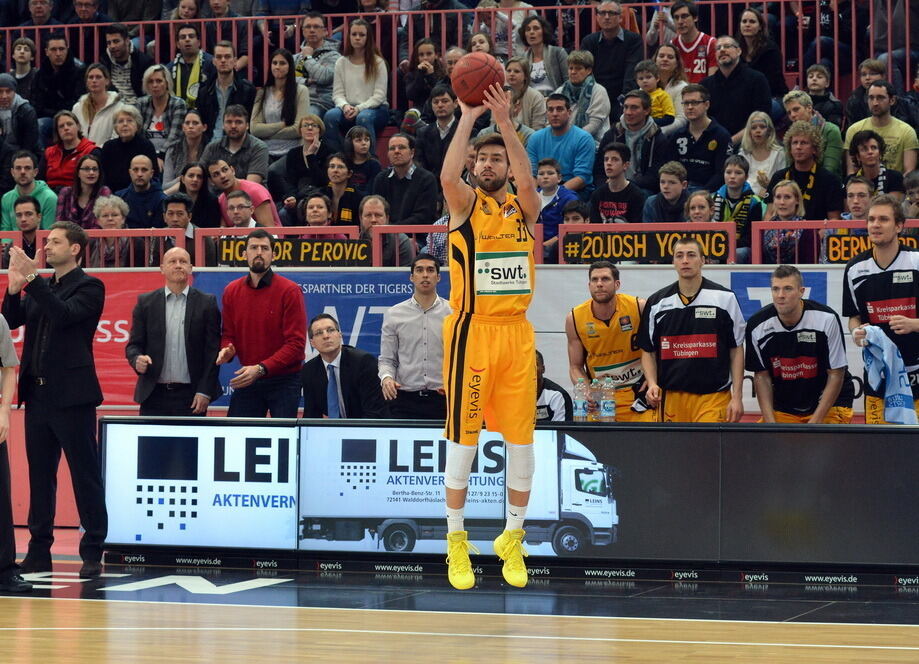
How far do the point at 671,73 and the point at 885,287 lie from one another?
19.2ft

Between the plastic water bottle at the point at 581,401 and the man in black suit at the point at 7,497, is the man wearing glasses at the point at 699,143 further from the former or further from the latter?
the man in black suit at the point at 7,497

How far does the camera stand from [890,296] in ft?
35.2

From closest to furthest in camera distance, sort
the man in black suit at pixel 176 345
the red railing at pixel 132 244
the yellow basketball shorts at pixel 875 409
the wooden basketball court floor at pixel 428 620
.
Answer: the wooden basketball court floor at pixel 428 620 < the yellow basketball shorts at pixel 875 409 < the man in black suit at pixel 176 345 < the red railing at pixel 132 244

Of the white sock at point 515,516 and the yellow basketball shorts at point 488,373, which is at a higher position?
the yellow basketball shorts at point 488,373

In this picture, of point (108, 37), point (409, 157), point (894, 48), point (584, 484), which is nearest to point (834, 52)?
point (894, 48)

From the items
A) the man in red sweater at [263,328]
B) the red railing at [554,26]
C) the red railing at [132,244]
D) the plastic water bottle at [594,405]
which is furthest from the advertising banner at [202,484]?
the red railing at [554,26]

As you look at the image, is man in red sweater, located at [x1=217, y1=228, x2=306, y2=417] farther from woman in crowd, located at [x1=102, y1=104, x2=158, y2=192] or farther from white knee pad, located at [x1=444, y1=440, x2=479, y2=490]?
woman in crowd, located at [x1=102, y1=104, x2=158, y2=192]

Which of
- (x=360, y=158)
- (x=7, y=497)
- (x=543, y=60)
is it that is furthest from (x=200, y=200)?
(x=7, y=497)

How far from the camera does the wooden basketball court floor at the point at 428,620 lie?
7.83 m

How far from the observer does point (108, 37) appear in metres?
18.2

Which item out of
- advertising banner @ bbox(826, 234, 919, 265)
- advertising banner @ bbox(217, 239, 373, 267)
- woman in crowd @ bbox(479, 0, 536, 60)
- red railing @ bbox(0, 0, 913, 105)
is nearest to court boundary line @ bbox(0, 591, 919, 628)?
advertising banner @ bbox(217, 239, 373, 267)

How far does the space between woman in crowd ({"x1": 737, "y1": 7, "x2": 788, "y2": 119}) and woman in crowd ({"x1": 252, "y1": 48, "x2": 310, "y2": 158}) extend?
5277 millimetres

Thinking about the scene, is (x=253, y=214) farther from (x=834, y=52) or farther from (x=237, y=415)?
(x=834, y=52)

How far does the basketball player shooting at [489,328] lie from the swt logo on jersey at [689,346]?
2.61 meters
